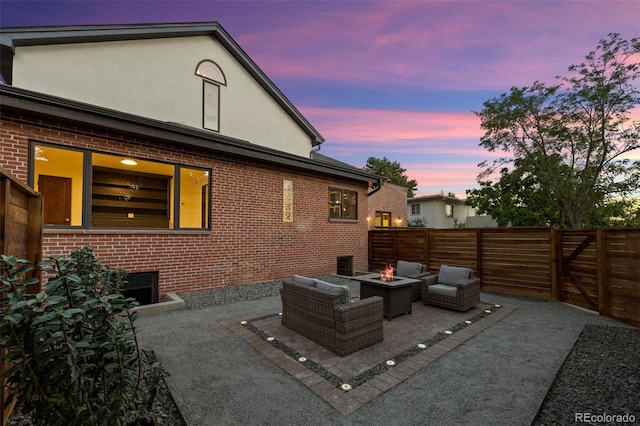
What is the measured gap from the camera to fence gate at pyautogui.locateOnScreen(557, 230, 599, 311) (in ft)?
21.4

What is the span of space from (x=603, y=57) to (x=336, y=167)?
512 inches

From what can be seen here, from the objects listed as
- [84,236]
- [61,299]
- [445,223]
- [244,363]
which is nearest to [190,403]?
[244,363]

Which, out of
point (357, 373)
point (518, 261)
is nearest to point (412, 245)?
point (518, 261)

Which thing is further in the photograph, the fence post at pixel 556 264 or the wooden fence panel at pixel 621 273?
the fence post at pixel 556 264

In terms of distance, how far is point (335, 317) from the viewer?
4.02 metres

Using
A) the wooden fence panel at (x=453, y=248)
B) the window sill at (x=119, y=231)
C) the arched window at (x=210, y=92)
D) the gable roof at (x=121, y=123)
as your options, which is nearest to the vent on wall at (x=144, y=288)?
the window sill at (x=119, y=231)

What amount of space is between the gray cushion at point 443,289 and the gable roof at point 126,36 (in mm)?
9419

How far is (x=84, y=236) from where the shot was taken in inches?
225

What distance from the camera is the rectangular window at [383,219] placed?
23200 millimetres

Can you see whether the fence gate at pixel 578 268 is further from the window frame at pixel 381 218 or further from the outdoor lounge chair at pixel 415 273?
the window frame at pixel 381 218

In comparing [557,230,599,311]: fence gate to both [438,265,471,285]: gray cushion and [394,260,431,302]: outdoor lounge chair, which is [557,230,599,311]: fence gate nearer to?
[438,265,471,285]: gray cushion

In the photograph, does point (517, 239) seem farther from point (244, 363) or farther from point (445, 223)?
point (445, 223)

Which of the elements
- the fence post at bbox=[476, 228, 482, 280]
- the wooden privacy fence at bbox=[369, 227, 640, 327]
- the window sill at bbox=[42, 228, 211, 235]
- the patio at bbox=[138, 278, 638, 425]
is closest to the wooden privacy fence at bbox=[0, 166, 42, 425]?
the patio at bbox=[138, 278, 638, 425]

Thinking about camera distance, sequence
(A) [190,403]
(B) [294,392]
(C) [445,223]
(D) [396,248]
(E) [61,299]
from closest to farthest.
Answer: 1. (E) [61,299]
2. (A) [190,403]
3. (B) [294,392]
4. (D) [396,248]
5. (C) [445,223]
